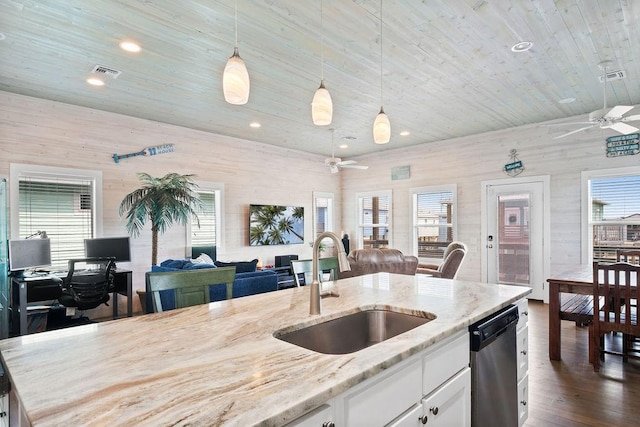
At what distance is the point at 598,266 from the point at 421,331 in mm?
2634

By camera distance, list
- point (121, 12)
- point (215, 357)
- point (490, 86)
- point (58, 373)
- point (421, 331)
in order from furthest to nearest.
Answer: point (490, 86), point (121, 12), point (421, 331), point (215, 357), point (58, 373)

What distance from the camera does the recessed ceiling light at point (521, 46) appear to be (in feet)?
10.8

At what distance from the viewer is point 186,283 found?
1.94 meters

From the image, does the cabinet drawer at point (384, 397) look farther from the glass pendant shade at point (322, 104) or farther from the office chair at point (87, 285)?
the office chair at point (87, 285)

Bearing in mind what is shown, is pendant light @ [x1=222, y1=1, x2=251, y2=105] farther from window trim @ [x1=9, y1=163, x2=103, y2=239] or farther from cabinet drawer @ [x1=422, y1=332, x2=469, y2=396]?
window trim @ [x1=9, y1=163, x2=103, y2=239]

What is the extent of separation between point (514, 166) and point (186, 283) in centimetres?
599

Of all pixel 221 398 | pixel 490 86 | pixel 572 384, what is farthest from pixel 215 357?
pixel 490 86

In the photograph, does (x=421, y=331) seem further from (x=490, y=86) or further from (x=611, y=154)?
(x=611, y=154)

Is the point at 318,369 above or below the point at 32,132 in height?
below

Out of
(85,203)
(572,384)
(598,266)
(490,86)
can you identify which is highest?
(490,86)

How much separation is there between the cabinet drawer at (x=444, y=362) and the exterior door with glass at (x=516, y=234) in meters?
5.27

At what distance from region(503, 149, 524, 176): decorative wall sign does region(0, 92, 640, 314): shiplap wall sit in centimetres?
8

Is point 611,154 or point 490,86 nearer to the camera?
point 490,86

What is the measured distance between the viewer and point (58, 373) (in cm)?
101
